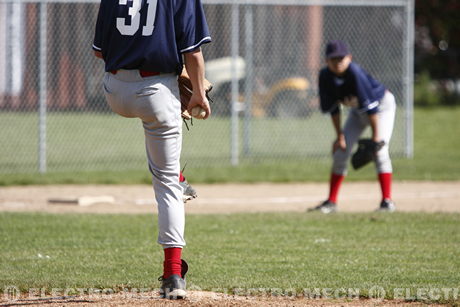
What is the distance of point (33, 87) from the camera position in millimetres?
16094

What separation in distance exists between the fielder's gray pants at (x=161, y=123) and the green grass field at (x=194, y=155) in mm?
6841

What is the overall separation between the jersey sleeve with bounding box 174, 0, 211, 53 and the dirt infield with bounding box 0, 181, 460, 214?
456 centimetres

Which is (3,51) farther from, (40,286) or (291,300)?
(291,300)

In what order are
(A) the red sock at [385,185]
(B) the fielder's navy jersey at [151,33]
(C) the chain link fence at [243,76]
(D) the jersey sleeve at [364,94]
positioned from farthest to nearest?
1. (C) the chain link fence at [243,76]
2. (A) the red sock at [385,185]
3. (D) the jersey sleeve at [364,94]
4. (B) the fielder's navy jersey at [151,33]

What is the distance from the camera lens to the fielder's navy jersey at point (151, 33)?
14.4 feet

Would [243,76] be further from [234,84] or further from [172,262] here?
[172,262]

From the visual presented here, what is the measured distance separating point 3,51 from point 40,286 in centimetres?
918

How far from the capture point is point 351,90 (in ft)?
28.2

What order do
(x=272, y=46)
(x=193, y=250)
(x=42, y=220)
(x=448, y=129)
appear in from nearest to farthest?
(x=193, y=250), (x=42, y=220), (x=272, y=46), (x=448, y=129)

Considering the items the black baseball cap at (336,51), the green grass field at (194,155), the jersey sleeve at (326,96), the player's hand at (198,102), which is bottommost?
the green grass field at (194,155)

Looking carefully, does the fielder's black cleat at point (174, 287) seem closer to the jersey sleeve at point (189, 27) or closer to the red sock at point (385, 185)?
the jersey sleeve at point (189, 27)

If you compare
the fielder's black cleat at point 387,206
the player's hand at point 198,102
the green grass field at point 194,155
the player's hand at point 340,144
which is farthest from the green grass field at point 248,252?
the green grass field at point 194,155

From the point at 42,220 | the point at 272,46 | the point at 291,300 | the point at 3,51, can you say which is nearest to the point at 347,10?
the point at 272,46

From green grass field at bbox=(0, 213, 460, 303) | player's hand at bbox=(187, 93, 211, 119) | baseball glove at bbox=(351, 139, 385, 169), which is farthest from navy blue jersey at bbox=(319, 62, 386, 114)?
player's hand at bbox=(187, 93, 211, 119)
